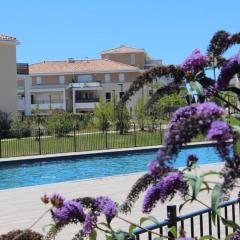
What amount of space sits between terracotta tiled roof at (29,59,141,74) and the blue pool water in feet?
169

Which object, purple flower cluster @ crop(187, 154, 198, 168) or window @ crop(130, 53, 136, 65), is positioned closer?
purple flower cluster @ crop(187, 154, 198, 168)

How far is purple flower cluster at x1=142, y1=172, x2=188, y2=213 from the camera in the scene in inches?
89.9

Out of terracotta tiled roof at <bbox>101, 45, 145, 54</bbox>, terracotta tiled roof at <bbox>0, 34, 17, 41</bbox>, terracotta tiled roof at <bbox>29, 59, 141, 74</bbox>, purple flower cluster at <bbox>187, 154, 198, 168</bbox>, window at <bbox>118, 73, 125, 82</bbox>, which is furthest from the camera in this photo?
terracotta tiled roof at <bbox>101, 45, 145, 54</bbox>

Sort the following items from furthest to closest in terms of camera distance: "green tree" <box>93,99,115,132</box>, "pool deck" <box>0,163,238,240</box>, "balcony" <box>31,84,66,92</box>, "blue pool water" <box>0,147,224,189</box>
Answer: "balcony" <box>31,84,66,92</box> < "green tree" <box>93,99,115,132</box> < "blue pool water" <box>0,147,224,189</box> < "pool deck" <box>0,163,238,240</box>

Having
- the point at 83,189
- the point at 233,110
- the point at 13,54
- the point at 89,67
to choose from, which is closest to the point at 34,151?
the point at 83,189

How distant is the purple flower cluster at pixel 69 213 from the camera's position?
2416 mm

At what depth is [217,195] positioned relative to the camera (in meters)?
2.00

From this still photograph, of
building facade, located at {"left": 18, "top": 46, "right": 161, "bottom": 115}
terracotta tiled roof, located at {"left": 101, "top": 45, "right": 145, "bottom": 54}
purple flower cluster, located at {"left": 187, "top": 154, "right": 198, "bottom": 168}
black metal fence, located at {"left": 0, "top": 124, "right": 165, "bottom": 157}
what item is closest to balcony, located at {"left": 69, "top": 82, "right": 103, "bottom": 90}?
building facade, located at {"left": 18, "top": 46, "right": 161, "bottom": 115}

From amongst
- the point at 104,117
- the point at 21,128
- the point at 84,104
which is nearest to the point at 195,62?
the point at 21,128

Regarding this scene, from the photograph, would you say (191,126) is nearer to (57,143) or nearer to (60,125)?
(57,143)

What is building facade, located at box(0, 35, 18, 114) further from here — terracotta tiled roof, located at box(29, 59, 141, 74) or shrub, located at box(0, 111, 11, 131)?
terracotta tiled roof, located at box(29, 59, 141, 74)

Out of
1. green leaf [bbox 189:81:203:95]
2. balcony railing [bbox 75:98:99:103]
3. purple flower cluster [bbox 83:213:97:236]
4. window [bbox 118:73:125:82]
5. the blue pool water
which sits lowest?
the blue pool water

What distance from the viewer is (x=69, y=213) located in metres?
2.44

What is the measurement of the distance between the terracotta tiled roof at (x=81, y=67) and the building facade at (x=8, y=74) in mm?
35591
